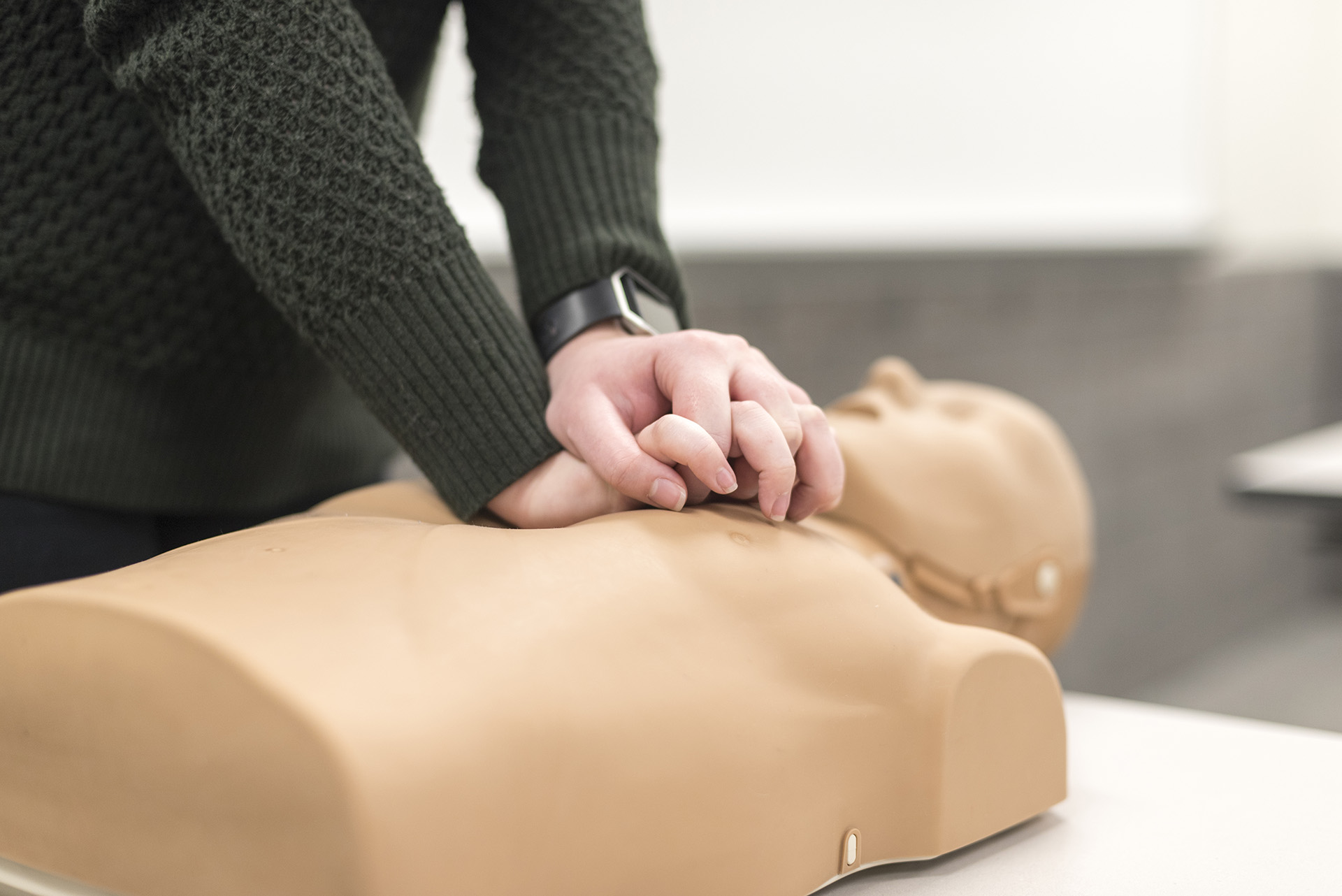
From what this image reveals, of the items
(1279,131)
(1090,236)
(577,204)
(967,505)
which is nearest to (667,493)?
(577,204)

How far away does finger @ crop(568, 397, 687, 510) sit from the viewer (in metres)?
0.56

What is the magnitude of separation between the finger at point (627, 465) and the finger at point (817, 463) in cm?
7

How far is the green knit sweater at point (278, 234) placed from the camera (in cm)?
54

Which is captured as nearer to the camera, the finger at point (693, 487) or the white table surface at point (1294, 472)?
the finger at point (693, 487)

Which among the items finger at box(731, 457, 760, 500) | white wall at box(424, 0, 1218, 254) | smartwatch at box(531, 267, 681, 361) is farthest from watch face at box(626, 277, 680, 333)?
white wall at box(424, 0, 1218, 254)

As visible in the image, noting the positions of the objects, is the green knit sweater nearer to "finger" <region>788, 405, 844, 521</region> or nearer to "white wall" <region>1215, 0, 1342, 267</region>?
"finger" <region>788, 405, 844, 521</region>

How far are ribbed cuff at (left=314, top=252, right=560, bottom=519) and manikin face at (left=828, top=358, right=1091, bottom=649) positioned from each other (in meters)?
0.33

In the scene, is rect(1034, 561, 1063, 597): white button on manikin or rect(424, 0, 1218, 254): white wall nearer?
rect(1034, 561, 1063, 597): white button on manikin

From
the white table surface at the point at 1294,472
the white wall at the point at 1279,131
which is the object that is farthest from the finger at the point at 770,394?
the white wall at the point at 1279,131

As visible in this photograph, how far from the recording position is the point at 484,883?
0.40m

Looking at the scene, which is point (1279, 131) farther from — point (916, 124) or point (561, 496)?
point (561, 496)

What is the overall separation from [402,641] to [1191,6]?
322 cm

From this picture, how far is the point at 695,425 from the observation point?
55cm

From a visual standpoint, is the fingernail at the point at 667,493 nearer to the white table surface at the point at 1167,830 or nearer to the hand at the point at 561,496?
the hand at the point at 561,496
